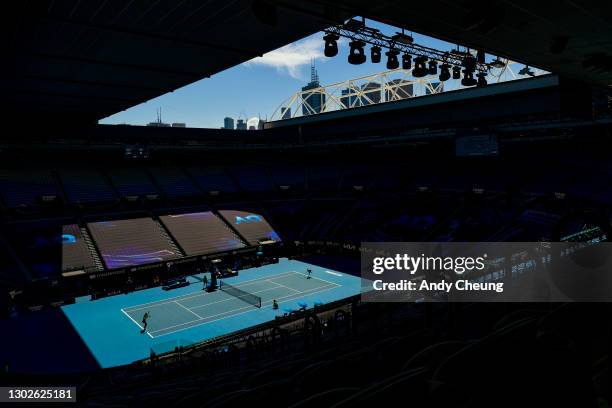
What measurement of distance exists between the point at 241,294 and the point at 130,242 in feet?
40.6

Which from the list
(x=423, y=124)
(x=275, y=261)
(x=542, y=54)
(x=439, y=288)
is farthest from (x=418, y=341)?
(x=423, y=124)

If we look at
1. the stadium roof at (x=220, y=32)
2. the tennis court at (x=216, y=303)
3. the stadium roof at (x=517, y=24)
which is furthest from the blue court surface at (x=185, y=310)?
the stadium roof at (x=517, y=24)

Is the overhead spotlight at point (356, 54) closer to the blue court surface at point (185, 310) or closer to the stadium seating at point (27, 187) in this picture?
the blue court surface at point (185, 310)

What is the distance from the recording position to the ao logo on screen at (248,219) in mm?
40531

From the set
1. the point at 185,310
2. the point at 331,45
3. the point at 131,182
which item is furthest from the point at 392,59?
the point at 131,182

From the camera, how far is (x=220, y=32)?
967cm

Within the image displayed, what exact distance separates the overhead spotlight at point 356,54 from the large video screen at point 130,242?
25.3 metres

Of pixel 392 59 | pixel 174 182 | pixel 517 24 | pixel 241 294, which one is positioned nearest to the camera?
pixel 517 24

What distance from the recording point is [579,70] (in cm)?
1166

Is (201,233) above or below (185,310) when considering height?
above

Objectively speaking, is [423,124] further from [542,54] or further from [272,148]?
[542,54]

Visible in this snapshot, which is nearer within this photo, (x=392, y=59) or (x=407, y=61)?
(x=392, y=59)

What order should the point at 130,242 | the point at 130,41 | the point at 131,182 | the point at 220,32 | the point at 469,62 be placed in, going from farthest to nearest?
1. the point at 131,182
2. the point at 130,242
3. the point at 469,62
4. the point at 130,41
5. the point at 220,32

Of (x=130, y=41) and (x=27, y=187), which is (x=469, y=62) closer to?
(x=130, y=41)
